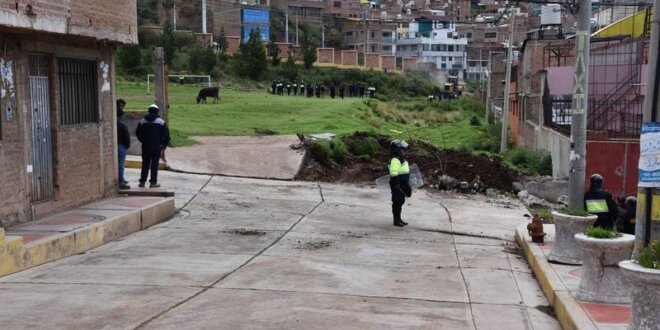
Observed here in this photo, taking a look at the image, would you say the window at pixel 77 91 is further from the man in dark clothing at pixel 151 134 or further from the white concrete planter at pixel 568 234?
the white concrete planter at pixel 568 234

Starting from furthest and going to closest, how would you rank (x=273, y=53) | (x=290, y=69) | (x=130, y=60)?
(x=273, y=53) → (x=290, y=69) → (x=130, y=60)

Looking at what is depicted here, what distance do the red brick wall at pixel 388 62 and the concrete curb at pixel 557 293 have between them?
92704 millimetres

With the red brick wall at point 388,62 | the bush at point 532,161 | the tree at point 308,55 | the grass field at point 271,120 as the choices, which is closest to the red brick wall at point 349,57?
the red brick wall at point 388,62

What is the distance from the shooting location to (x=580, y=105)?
1131 cm

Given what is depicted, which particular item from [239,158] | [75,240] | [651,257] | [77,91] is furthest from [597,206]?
[239,158]

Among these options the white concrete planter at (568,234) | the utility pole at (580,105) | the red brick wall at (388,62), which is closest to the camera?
the white concrete planter at (568,234)

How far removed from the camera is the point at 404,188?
15266 mm

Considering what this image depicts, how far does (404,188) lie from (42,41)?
279 inches

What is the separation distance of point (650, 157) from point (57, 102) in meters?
10.1

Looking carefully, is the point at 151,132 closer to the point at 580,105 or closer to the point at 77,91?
the point at 77,91

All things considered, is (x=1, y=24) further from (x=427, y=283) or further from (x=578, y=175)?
(x=578, y=175)

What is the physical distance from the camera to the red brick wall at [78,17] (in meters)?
11.2

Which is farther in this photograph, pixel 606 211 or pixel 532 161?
pixel 532 161

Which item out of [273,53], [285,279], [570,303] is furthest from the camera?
[273,53]
